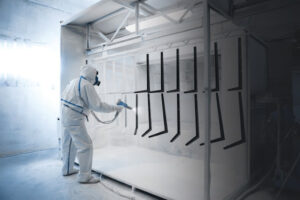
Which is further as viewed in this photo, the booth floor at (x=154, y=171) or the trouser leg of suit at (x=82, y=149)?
the trouser leg of suit at (x=82, y=149)

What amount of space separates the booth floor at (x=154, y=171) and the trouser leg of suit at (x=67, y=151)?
1.21 feet

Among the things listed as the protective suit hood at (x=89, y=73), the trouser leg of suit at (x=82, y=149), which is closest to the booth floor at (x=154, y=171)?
the trouser leg of suit at (x=82, y=149)

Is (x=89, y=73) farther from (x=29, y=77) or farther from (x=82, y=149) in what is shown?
(x=29, y=77)

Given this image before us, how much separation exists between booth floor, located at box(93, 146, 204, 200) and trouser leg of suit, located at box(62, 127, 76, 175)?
0.37 m

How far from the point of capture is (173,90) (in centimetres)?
214

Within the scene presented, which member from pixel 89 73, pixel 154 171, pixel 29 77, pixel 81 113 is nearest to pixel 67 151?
pixel 81 113

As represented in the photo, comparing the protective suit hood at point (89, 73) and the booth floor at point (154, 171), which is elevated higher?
the protective suit hood at point (89, 73)

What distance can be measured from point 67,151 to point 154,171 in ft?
4.27

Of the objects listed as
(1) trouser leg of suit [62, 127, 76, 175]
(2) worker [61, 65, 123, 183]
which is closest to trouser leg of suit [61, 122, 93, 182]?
(2) worker [61, 65, 123, 183]

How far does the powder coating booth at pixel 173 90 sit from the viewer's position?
2.24m

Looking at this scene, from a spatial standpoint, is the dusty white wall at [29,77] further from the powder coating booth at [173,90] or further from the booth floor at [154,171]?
the booth floor at [154,171]

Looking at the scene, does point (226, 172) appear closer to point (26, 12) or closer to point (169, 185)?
→ point (169, 185)

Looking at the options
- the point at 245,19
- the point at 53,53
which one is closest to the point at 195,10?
the point at 245,19

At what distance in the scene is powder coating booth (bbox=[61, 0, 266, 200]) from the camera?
2.24 metres
